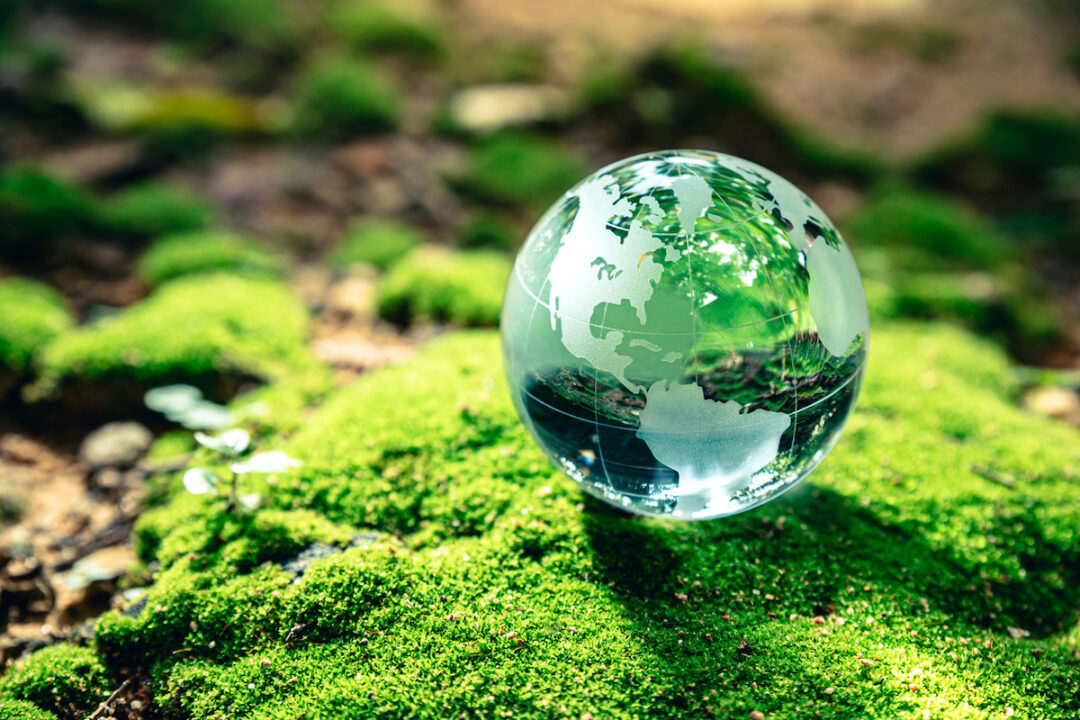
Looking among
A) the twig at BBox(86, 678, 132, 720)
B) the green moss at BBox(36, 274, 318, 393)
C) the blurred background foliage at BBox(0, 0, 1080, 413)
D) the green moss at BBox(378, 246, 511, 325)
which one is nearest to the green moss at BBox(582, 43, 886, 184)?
the blurred background foliage at BBox(0, 0, 1080, 413)

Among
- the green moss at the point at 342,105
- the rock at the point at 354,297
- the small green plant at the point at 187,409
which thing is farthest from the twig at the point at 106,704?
the green moss at the point at 342,105

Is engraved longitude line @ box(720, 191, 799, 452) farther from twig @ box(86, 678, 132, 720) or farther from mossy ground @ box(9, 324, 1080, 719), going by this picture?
twig @ box(86, 678, 132, 720)

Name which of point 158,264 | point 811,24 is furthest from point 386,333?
point 811,24

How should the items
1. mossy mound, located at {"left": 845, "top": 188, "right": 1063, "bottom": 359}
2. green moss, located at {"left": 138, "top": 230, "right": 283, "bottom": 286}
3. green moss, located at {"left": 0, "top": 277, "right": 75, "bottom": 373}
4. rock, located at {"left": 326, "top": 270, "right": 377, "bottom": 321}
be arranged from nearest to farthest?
green moss, located at {"left": 0, "top": 277, "right": 75, "bottom": 373}
rock, located at {"left": 326, "top": 270, "right": 377, "bottom": 321}
green moss, located at {"left": 138, "top": 230, "right": 283, "bottom": 286}
mossy mound, located at {"left": 845, "top": 188, "right": 1063, "bottom": 359}

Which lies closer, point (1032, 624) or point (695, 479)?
point (695, 479)

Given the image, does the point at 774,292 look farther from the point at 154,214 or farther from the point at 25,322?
the point at 154,214

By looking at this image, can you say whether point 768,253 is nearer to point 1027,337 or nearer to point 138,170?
point 1027,337

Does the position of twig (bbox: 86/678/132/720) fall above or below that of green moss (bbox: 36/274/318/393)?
below
